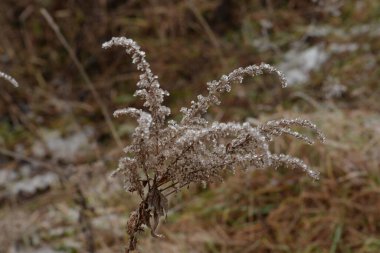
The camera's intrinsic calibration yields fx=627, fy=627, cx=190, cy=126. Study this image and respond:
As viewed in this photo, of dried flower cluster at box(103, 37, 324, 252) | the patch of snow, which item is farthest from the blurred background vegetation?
dried flower cluster at box(103, 37, 324, 252)

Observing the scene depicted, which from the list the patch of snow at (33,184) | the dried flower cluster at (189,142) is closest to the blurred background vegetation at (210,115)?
the patch of snow at (33,184)

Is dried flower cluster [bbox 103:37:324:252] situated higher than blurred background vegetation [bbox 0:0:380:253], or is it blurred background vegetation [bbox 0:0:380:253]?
blurred background vegetation [bbox 0:0:380:253]

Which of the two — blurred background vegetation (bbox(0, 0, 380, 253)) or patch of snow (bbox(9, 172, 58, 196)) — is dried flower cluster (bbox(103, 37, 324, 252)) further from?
patch of snow (bbox(9, 172, 58, 196))

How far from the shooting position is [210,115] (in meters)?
3.96

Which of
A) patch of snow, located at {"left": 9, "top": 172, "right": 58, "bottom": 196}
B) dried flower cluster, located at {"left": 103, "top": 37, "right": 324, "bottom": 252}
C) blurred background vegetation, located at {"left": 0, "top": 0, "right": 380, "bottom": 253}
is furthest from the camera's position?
patch of snow, located at {"left": 9, "top": 172, "right": 58, "bottom": 196}

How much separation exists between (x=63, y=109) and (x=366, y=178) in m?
2.15

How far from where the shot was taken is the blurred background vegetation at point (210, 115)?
2.76 meters

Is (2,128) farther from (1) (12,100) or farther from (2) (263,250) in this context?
(2) (263,250)

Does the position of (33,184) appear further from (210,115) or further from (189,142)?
(189,142)

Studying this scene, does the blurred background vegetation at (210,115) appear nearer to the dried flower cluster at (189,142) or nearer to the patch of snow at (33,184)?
the patch of snow at (33,184)

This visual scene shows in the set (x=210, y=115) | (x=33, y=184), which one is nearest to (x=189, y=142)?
(x=33, y=184)

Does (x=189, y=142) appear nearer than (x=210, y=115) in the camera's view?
Yes

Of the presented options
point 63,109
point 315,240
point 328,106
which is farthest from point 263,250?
point 63,109

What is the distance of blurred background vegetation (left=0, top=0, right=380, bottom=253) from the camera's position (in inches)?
109
